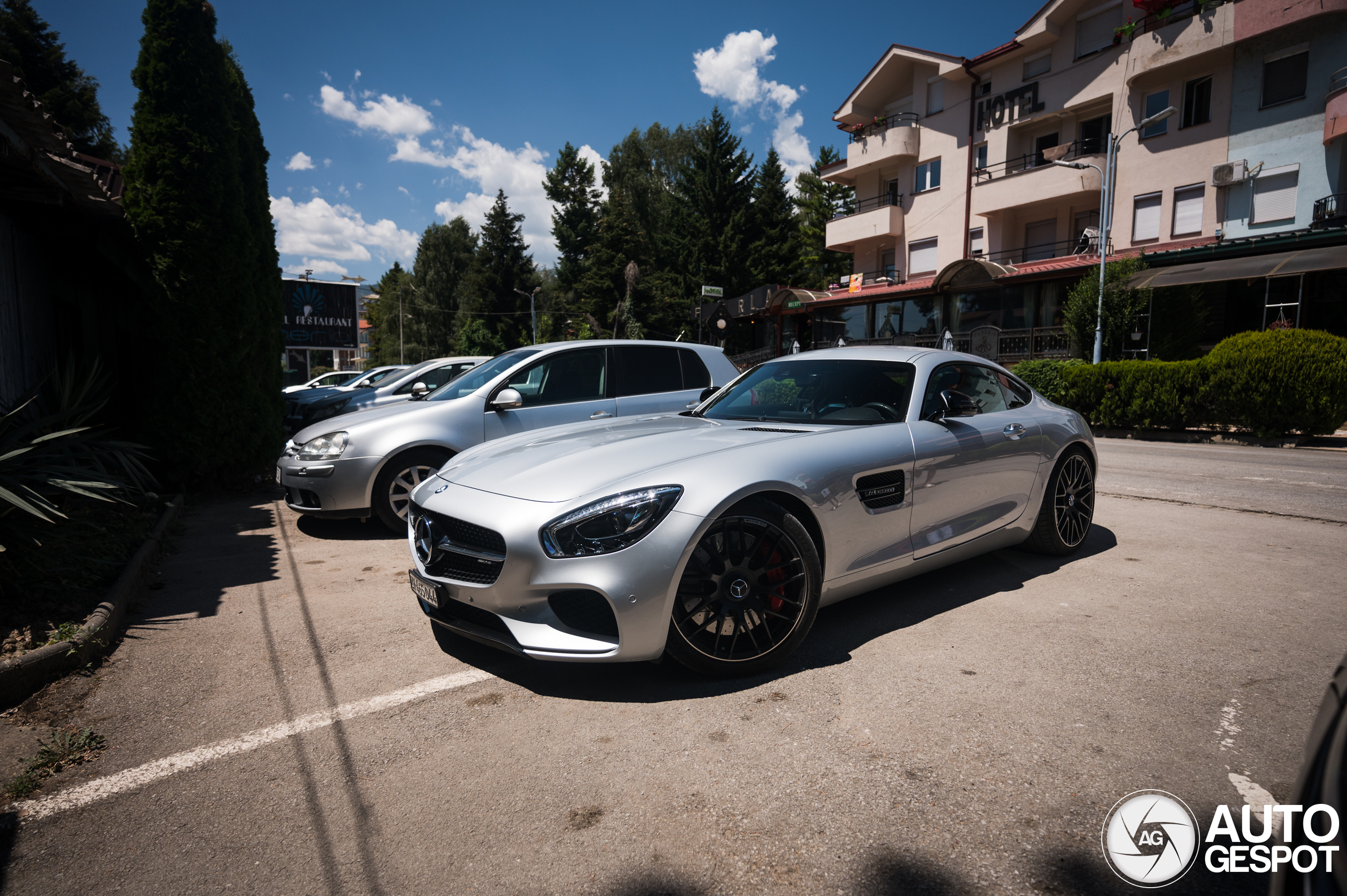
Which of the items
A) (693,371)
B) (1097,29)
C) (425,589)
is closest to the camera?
(425,589)

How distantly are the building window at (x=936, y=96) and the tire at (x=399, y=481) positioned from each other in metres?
31.9

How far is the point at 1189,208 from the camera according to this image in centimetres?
2258

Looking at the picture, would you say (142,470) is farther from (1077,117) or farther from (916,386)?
(1077,117)

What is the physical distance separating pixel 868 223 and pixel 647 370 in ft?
93.9

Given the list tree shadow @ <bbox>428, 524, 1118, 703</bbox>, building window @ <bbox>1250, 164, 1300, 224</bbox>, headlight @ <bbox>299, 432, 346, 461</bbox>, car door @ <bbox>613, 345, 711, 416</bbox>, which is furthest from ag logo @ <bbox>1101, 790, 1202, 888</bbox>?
building window @ <bbox>1250, 164, 1300, 224</bbox>

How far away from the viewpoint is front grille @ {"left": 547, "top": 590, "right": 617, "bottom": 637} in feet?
9.34

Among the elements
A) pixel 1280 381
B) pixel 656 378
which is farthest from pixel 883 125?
pixel 656 378

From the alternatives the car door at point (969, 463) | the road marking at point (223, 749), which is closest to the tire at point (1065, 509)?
the car door at point (969, 463)

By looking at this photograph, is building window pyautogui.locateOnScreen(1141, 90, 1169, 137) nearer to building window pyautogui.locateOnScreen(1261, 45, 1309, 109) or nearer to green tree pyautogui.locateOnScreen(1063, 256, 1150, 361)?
building window pyautogui.locateOnScreen(1261, 45, 1309, 109)

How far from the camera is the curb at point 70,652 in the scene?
9.96 ft

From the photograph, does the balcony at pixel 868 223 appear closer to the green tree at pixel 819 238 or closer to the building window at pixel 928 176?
the building window at pixel 928 176

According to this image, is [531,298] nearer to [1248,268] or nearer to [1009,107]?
[1009,107]

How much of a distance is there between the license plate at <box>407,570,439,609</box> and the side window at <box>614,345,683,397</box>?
11.9 ft

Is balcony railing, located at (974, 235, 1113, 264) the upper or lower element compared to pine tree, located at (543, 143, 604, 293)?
lower
